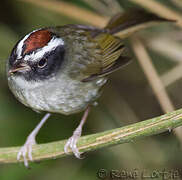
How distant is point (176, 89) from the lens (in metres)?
5.25

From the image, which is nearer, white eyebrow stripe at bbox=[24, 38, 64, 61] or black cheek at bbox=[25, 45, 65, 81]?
white eyebrow stripe at bbox=[24, 38, 64, 61]

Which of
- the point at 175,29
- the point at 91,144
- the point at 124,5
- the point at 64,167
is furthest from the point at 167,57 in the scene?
the point at 91,144

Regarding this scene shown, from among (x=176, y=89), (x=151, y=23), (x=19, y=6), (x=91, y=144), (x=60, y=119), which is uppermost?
(x=19, y=6)

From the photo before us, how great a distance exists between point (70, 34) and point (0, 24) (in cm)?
131

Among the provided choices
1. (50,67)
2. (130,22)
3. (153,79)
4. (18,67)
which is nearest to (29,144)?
(50,67)

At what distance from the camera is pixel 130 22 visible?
176 inches

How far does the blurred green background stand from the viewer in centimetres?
435

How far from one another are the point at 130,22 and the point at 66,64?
3.42 feet

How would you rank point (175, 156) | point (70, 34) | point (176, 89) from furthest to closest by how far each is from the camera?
point (176, 89) < point (175, 156) < point (70, 34)

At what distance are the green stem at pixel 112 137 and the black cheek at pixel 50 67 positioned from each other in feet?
2.02

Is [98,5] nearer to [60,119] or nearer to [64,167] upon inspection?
[60,119]

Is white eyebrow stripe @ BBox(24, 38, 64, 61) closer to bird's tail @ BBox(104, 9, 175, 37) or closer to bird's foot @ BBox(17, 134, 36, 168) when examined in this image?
bird's foot @ BBox(17, 134, 36, 168)

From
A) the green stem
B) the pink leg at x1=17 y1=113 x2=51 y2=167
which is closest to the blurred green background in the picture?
the pink leg at x1=17 y1=113 x2=51 y2=167

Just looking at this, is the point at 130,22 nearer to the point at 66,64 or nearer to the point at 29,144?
the point at 66,64
